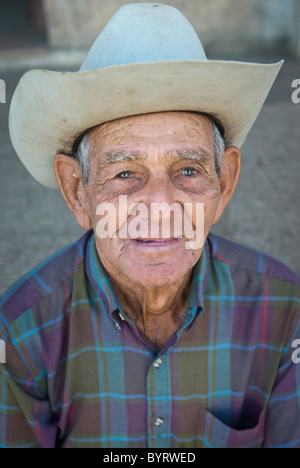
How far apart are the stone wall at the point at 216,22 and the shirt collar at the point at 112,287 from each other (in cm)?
492

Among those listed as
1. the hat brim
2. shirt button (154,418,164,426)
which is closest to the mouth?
the hat brim

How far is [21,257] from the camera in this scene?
137 inches

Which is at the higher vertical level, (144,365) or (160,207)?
(160,207)

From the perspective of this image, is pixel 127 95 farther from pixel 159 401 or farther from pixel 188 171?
pixel 159 401

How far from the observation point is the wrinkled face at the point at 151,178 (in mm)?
1522

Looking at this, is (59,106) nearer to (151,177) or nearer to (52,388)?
(151,177)

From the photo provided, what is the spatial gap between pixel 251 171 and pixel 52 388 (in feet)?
9.65

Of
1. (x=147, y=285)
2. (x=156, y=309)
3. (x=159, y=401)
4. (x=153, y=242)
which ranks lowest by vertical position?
(x=159, y=401)

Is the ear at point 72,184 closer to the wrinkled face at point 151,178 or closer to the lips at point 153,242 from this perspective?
the wrinkled face at point 151,178

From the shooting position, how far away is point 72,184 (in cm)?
176

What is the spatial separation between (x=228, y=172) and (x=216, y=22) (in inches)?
200

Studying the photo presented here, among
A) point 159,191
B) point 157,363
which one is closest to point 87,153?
point 159,191

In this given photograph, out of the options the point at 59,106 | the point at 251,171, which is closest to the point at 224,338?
the point at 59,106

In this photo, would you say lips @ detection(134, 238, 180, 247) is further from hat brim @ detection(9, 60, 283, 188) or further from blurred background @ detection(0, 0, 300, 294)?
blurred background @ detection(0, 0, 300, 294)
